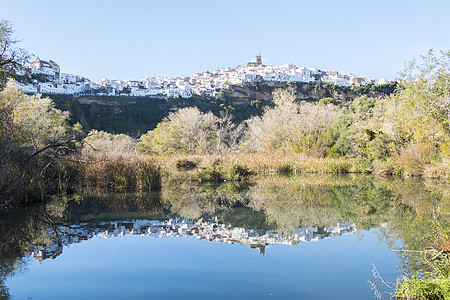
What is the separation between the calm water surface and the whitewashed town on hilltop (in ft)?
232

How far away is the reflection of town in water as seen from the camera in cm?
704

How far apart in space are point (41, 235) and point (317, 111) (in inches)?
1040

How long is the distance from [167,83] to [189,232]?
144430mm

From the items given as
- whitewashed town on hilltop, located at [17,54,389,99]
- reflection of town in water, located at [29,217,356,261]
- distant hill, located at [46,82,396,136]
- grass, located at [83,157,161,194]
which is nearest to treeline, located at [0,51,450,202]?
grass, located at [83,157,161,194]

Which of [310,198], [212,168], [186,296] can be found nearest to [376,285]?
[186,296]

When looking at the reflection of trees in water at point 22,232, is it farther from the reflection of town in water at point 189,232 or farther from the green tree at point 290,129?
the green tree at point 290,129

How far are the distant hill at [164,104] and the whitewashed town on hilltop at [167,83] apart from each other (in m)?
9.32

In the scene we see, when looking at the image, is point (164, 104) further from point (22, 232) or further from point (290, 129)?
point (22, 232)

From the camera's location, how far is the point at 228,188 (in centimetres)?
1585

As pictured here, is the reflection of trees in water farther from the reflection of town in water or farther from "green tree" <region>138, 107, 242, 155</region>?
"green tree" <region>138, 107, 242, 155</region>

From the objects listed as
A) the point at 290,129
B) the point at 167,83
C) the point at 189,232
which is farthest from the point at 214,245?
the point at 167,83

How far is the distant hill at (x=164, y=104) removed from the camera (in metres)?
67.9

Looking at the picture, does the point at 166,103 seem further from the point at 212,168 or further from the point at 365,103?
the point at 212,168

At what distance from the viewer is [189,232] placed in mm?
7926
